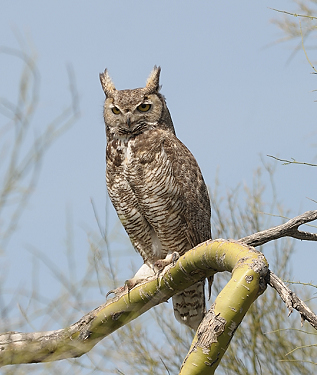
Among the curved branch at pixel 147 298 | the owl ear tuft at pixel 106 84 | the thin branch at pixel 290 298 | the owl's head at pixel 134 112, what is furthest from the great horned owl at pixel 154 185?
the thin branch at pixel 290 298

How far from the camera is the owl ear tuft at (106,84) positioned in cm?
507

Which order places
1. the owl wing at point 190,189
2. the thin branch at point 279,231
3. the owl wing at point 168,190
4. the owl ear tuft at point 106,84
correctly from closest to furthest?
the thin branch at point 279,231 → the owl wing at point 168,190 → the owl wing at point 190,189 → the owl ear tuft at point 106,84

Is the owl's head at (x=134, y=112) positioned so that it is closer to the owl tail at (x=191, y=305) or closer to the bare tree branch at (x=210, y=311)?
the owl tail at (x=191, y=305)

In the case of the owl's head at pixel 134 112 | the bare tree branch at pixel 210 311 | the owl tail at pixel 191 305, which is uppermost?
the owl's head at pixel 134 112

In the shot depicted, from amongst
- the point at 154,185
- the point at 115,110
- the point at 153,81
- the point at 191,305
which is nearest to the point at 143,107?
the point at 115,110

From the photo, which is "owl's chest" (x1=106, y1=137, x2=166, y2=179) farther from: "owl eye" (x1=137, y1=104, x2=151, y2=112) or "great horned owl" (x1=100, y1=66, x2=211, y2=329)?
"owl eye" (x1=137, y1=104, x2=151, y2=112)

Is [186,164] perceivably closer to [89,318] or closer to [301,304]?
[89,318]

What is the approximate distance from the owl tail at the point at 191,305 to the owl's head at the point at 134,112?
4.28ft

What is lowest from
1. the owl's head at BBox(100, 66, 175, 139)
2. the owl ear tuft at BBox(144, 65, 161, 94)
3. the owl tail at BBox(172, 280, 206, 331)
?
the owl tail at BBox(172, 280, 206, 331)

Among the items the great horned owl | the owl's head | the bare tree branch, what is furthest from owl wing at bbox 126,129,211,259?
the bare tree branch

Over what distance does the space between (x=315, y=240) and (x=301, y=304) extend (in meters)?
1.04

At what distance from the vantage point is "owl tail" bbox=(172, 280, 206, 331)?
4625 mm

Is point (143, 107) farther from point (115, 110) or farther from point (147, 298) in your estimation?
point (147, 298)

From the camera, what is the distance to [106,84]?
16.9 ft
